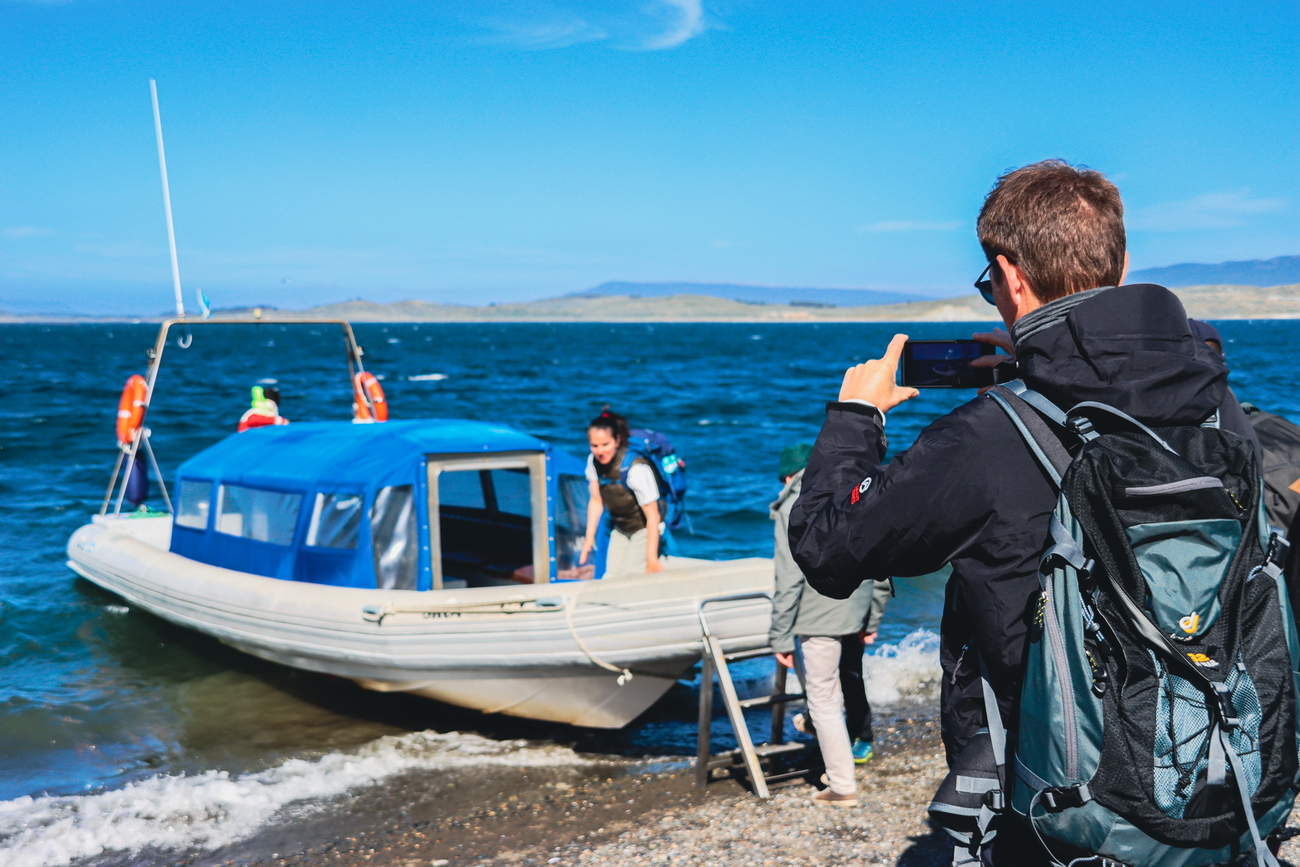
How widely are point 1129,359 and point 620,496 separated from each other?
5815 mm

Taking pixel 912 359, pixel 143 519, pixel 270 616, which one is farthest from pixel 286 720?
pixel 912 359

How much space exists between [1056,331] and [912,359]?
44cm

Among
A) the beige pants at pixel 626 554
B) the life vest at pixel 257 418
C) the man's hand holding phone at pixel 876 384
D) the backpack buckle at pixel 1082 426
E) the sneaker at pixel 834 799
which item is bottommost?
the sneaker at pixel 834 799

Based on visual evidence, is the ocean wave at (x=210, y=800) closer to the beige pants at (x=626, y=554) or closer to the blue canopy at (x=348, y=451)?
the beige pants at (x=626, y=554)

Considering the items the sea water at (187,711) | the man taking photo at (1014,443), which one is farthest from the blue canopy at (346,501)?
the man taking photo at (1014,443)

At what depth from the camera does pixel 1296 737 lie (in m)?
1.67

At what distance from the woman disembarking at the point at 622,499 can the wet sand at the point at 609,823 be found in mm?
1438

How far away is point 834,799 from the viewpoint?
563cm

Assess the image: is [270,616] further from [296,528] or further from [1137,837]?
[1137,837]

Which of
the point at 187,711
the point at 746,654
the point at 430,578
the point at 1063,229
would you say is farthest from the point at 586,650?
the point at 1063,229

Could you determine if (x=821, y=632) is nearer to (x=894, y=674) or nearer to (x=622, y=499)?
(x=622, y=499)

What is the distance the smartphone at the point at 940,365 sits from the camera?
2.14m

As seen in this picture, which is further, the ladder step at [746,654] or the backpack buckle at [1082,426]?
the ladder step at [746,654]

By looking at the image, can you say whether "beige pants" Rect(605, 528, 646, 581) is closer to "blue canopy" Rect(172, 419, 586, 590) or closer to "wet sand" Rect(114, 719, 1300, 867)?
"blue canopy" Rect(172, 419, 586, 590)
